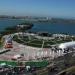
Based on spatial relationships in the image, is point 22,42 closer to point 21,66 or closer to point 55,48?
point 55,48

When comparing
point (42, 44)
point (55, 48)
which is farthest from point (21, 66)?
point (42, 44)

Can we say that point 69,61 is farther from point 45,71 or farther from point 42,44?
point 42,44

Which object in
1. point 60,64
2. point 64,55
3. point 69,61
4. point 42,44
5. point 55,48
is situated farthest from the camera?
point 42,44

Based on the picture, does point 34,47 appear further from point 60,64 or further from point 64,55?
point 60,64

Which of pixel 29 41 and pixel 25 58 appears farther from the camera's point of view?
pixel 29 41

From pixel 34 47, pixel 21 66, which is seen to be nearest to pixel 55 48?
pixel 34 47

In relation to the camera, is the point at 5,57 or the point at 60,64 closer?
the point at 60,64

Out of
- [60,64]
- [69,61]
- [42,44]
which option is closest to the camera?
[60,64]

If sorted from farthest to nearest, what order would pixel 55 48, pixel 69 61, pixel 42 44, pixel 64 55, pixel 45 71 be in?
1. pixel 42 44
2. pixel 55 48
3. pixel 64 55
4. pixel 69 61
5. pixel 45 71
